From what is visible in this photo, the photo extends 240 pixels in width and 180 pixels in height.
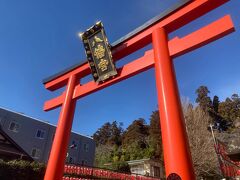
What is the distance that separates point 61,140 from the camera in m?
5.19

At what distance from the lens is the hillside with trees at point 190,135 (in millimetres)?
21312

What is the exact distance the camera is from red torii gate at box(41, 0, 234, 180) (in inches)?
124

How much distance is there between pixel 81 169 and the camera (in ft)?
44.9

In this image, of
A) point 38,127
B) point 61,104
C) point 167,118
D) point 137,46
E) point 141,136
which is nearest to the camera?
point 167,118

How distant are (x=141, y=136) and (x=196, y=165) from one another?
1605 centimetres

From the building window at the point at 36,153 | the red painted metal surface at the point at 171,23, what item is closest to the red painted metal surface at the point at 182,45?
the red painted metal surface at the point at 171,23

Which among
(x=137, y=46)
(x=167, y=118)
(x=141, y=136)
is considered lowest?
(x=167, y=118)

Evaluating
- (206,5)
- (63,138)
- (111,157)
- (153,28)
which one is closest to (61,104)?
(63,138)

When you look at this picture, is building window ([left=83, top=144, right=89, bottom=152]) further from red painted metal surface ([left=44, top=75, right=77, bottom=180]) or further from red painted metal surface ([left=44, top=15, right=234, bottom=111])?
red painted metal surface ([left=44, top=15, right=234, bottom=111])

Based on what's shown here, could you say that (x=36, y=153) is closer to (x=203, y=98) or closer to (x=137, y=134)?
(x=137, y=134)

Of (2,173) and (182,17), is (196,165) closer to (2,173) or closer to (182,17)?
(2,173)

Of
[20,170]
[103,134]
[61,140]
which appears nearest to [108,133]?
[103,134]

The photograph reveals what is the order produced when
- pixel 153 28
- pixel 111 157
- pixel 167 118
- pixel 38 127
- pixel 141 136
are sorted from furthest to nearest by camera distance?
pixel 141 136 < pixel 111 157 < pixel 38 127 < pixel 153 28 < pixel 167 118

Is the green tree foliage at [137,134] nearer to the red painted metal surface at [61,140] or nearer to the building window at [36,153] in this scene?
the building window at [36,153]
